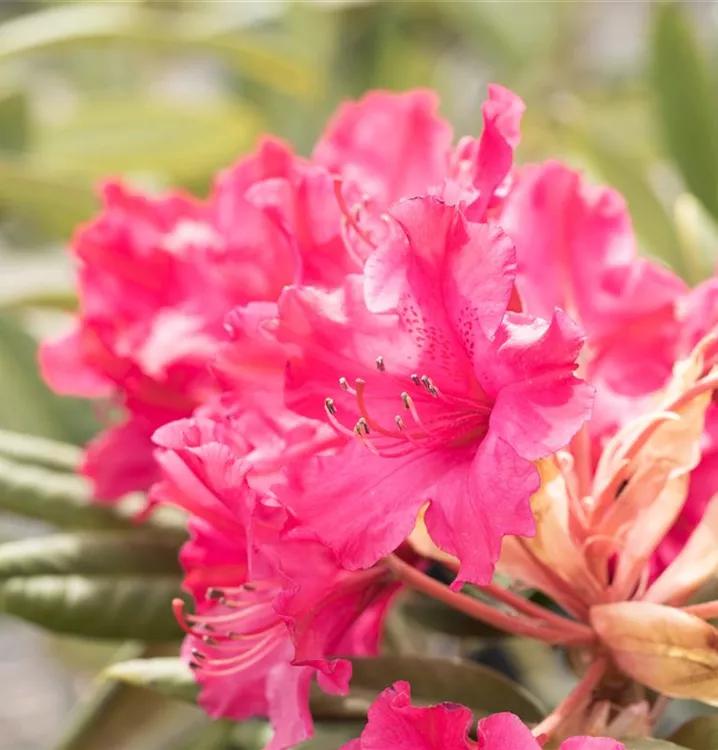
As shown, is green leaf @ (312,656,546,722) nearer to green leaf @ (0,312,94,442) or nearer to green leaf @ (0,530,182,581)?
green leaf @ (0,530,182,581)

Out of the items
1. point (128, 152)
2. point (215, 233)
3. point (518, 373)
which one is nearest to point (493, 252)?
point (518, 373)

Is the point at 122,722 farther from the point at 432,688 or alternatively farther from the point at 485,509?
the point at 485,509

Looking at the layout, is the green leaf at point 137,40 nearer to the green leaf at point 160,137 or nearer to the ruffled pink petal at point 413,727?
the green leaf at point 160,137

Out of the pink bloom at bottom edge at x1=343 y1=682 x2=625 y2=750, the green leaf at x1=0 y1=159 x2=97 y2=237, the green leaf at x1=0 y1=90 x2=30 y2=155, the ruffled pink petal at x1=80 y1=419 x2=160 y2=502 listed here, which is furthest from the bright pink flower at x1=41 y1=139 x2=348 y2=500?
the green leaf at x1=0 y1=90 x2=30 y2=155

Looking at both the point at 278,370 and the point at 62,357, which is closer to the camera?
the point at 278,370

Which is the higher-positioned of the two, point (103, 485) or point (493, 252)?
point (493, 252)

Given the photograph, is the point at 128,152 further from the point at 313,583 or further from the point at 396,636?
the point at 313,583
